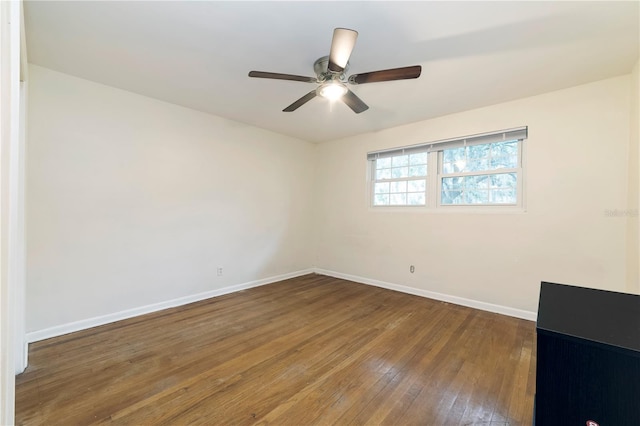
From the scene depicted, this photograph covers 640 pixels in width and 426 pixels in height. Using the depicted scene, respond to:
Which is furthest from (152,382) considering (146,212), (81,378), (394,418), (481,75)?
(481,75)

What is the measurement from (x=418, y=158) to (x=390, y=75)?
218cm

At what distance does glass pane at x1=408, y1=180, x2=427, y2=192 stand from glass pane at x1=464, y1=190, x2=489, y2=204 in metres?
0.56

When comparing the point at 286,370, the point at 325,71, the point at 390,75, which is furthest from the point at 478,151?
the point at 286,370

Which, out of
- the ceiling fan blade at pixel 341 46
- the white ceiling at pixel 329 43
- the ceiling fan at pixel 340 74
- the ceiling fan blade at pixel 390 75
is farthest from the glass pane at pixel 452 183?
the ceiling fan blade at pixel 341 46

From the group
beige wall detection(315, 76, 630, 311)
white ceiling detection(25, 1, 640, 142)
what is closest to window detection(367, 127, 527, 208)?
beige wall detection(315, 76, 630, 311)

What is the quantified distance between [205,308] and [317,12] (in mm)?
3147

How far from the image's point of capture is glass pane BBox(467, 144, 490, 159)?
130 inches

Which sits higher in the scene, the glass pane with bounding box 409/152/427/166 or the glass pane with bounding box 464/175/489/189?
the glass pane with bounding box 409/152/427/166

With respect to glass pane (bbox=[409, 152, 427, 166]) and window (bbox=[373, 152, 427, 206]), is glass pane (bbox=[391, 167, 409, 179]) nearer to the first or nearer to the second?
window (bbox=[373, 152, 427, 206])

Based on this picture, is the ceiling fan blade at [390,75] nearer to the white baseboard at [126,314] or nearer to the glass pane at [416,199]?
the glass pane at [416,199]

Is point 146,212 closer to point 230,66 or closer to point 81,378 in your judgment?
point 81,378

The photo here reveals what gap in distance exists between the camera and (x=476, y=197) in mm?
3357

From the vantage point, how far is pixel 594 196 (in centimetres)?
257

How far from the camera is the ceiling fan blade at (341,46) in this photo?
1.50m
